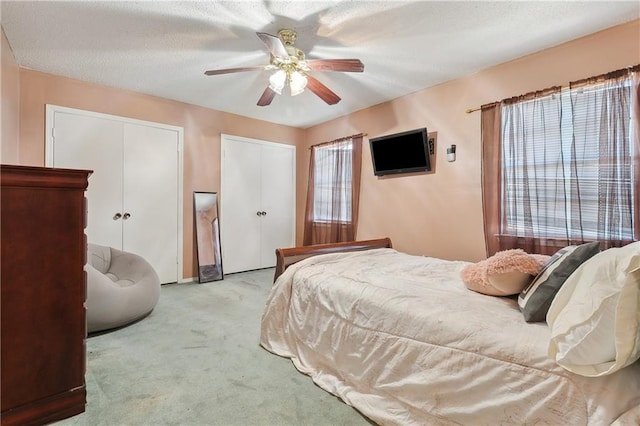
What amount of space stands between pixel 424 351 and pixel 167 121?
4024mm

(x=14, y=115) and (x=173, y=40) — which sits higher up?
(x=173, y=40)

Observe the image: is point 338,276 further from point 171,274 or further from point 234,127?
point 234,127

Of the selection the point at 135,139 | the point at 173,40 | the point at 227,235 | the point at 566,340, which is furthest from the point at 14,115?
the point at 566,340

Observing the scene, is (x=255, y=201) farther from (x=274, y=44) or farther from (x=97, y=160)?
(x=274, y=44)

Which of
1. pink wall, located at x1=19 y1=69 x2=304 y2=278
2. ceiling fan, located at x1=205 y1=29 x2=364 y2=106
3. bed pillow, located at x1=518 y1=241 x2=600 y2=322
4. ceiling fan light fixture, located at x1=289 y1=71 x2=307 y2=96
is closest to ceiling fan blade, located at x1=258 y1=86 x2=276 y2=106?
ceiling fan, located at x1=205 y1=29 x2=364 y2=106

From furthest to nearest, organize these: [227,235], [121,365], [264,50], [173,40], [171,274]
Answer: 1. [227,235]
2. [171,274]
3. [264,50]
4. [173,40]
5. [121,365]

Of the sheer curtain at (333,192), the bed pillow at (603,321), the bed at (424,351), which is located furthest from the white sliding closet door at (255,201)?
the bed pillow at (603,321)

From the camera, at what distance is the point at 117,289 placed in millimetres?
2564

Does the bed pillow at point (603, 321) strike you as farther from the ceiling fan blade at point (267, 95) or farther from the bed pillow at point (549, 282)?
the ceiling fan blade at point (267, 95)

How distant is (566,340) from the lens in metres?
1.02

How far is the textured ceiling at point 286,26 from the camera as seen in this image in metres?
2.12

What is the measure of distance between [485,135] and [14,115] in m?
4.53

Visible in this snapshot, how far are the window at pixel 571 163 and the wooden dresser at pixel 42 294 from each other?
126 inches

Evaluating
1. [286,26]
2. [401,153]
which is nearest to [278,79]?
[286,26]
